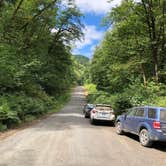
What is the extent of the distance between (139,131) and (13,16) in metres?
18.8

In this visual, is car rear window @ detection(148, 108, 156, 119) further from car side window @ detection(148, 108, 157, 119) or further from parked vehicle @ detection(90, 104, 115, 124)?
parked vehicle @ detection(90, 104, 115, 124)

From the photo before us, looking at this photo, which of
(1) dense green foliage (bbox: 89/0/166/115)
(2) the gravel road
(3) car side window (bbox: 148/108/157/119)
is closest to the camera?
(2) the gravel road

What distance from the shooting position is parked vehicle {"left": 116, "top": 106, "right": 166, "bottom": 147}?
11.8 meters

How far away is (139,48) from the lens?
96.7ft

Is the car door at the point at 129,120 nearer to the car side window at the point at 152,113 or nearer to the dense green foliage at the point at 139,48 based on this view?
the car side window at the point at 152,113

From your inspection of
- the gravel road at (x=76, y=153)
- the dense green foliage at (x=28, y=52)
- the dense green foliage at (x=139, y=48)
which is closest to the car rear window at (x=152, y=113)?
the gravel road at (x=76, y=153)

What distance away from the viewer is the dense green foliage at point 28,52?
22250 mm

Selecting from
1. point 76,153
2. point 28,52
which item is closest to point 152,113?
point 76,153

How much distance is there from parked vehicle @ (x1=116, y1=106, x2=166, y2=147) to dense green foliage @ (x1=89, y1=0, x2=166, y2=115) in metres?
9.14

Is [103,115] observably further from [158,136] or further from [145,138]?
[158,136]

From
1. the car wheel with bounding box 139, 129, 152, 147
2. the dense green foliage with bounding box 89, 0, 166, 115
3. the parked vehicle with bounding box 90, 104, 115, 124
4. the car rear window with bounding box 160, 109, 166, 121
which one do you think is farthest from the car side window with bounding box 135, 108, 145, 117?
the dense green foliage with bounding box 89, 0, 166, 115

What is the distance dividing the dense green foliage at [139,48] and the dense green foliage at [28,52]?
282 inches

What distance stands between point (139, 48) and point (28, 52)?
463 inches

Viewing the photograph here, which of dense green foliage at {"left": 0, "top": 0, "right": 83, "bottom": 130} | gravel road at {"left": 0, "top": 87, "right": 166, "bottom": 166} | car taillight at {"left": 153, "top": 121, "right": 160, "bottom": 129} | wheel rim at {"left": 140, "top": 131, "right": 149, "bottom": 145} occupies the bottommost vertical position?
gravel road at {"left": 0, "top": 87, "right": 166, "bottom": 166}
